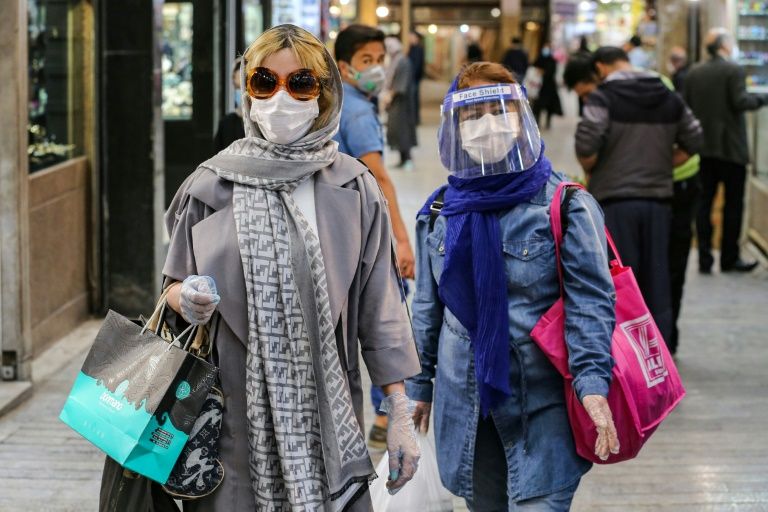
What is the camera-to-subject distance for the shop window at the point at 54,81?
7.75 meters

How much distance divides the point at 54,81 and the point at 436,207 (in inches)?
191

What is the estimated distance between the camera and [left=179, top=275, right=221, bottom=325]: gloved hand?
2785mm

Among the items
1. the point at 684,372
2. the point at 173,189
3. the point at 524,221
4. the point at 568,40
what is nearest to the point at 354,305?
the point at 524,221

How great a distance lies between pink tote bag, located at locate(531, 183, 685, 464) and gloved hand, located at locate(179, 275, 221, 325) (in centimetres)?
103

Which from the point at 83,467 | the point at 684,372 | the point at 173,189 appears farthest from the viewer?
the point at 173,189

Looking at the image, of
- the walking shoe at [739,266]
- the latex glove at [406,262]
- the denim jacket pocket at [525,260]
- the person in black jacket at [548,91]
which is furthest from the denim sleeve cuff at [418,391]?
the person in black jacket at [548,91]

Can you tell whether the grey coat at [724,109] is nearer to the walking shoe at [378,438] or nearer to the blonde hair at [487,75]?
the walking shoe at [378,438]

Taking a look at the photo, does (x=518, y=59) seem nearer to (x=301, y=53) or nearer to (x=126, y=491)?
(x=301, y=53)

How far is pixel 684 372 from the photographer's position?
7.77 m

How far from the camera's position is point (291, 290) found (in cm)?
291

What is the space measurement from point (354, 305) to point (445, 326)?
750 mm

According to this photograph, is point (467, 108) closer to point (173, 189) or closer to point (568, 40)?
point (173, 189)

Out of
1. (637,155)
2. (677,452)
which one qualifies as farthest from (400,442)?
(637,155)

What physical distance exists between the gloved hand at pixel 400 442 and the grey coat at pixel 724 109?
8094 millimetres
